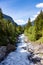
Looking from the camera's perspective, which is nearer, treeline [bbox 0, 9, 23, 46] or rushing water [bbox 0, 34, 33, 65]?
rushing water [bbox 0, 34, 33, 65]

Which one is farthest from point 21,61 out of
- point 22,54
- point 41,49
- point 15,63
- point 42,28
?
point 42,28

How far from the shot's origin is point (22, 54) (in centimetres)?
3938

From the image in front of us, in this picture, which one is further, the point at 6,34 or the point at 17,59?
the point at 6,34

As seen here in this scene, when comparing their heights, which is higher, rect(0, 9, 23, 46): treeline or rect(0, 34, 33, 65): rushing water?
rect(0, 9, 23, 46): treeline

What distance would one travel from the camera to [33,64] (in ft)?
106

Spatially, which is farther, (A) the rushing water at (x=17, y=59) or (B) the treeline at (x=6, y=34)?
(B) the treeline at (x=6, y=34)

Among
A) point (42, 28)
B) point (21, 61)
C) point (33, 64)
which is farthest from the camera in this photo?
point (42, 28)

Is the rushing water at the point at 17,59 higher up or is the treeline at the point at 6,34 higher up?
the treeline at the point at 6,34

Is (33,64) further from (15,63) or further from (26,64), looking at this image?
(15,63)

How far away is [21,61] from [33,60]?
2.98 m

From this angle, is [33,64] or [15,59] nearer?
[33,64]

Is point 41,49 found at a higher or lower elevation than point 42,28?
lower

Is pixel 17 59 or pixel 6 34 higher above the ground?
pixel 6 34

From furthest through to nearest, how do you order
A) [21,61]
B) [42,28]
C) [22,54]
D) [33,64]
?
1. [42,28]
2. [22,54]
3. [21,61]
4. [33,64]
